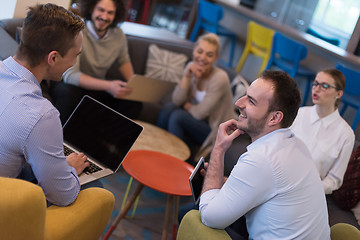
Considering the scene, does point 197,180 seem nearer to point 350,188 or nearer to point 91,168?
point 91,168

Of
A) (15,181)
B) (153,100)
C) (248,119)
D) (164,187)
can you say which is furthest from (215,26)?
(15,181)

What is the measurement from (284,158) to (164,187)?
84cm

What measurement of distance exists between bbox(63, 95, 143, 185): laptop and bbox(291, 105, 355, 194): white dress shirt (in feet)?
3.74

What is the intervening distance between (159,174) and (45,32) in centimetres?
119

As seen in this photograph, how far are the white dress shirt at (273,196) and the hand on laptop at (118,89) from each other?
5.27 feet

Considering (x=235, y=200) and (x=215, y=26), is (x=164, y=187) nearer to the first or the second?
(x=235, y=200)

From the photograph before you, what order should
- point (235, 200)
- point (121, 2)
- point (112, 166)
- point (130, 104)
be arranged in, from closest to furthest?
point (235, 200) → point (112, 166) → point (121, 2) → point (130, 104)

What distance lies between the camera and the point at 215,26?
5.44 meters

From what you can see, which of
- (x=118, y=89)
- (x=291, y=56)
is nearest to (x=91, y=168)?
(x=118, y=89)

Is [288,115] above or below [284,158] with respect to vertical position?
above

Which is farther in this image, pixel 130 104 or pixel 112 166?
pixel 130 104

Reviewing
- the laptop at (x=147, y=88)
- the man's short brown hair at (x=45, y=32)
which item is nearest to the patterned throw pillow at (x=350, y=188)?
the laptop at (x=147, y=88)

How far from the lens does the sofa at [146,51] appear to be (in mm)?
2471

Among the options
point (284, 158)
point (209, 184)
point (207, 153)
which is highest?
point (284, 158)
